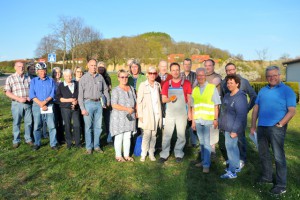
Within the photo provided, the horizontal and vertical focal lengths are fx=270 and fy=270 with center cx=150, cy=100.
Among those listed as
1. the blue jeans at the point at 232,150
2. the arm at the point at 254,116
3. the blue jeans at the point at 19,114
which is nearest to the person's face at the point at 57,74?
the blue jeans at the point at 19,114

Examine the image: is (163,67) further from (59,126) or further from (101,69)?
(59,126)

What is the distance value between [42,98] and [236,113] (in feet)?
14.5

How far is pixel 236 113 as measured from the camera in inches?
185

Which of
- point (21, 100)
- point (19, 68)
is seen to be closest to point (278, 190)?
point (21, 100)

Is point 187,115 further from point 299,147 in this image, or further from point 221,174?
point 299,147

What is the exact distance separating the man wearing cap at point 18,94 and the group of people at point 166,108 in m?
0.02

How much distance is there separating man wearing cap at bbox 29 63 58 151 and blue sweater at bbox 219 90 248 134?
4077 mm

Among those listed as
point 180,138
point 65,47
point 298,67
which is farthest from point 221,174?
point 65,47

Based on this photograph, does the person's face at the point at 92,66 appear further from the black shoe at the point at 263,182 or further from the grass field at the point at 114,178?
the black shoe at the point at 263,182

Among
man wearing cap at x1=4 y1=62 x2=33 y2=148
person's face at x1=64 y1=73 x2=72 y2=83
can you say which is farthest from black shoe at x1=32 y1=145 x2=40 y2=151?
person's face at x1=64 y1=73 x2=72 y2=83

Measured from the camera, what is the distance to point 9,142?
23.8 feet

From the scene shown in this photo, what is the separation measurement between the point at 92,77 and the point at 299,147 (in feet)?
19.0

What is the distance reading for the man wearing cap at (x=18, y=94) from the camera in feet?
21.4

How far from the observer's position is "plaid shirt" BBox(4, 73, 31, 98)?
654 cm
